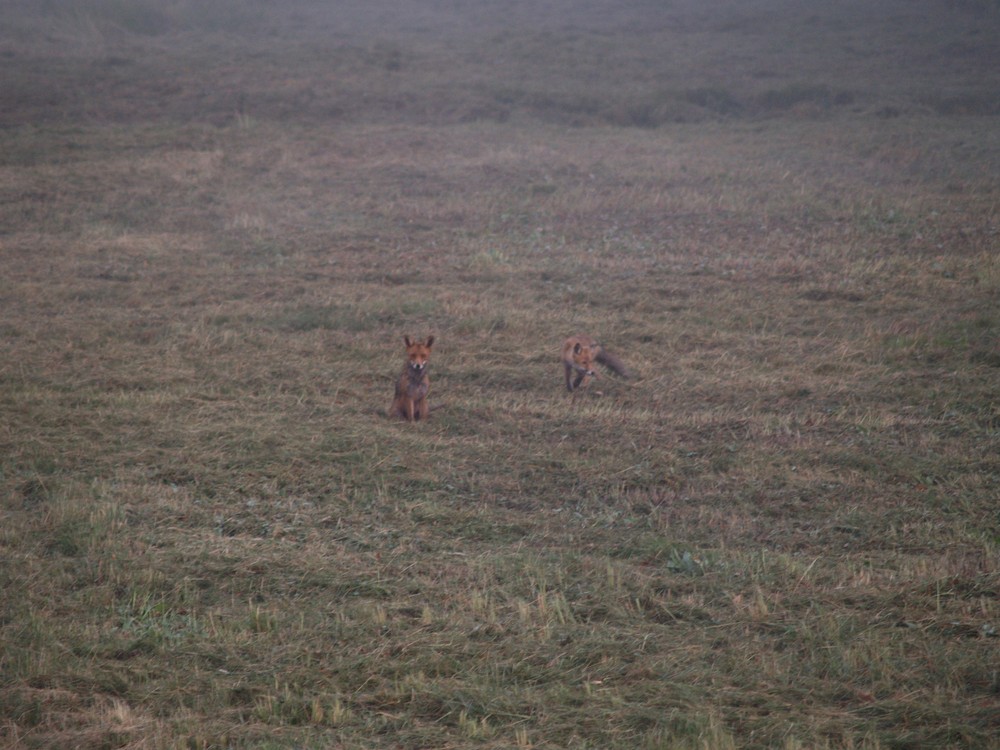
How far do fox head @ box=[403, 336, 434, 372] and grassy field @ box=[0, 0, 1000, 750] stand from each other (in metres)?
0.64

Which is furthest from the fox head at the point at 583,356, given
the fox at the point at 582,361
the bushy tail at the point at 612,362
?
the bushy tail at the point at 612,362

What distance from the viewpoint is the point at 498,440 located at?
9117 millimetres

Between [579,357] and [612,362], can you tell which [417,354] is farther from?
[612,362]

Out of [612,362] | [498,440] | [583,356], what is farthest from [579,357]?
[498,440]

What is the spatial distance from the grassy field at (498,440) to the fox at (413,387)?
0.27 m

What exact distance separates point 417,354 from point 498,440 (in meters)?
1.26

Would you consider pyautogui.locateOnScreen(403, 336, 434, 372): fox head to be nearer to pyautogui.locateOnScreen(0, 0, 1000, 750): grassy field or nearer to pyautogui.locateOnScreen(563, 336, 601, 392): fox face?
pyautogui.locateOnScreen(0, 0, 1000, 750): grassy field

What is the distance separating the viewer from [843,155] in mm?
23578

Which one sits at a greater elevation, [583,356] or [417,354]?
[417,354]

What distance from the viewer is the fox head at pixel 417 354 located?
9.46 metres

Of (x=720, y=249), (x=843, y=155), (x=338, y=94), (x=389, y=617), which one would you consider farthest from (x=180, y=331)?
(x=338, y=94)

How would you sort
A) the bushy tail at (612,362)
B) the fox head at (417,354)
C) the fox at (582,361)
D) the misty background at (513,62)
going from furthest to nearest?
the misty background at (513,62)
the bushy tail at (612,362)
the fox at (582,361)
the fox head at (417,354)

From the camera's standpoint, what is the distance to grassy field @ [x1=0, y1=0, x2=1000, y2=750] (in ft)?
16.0

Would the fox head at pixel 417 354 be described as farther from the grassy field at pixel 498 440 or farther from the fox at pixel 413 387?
the grassy field at pixel 498 440
